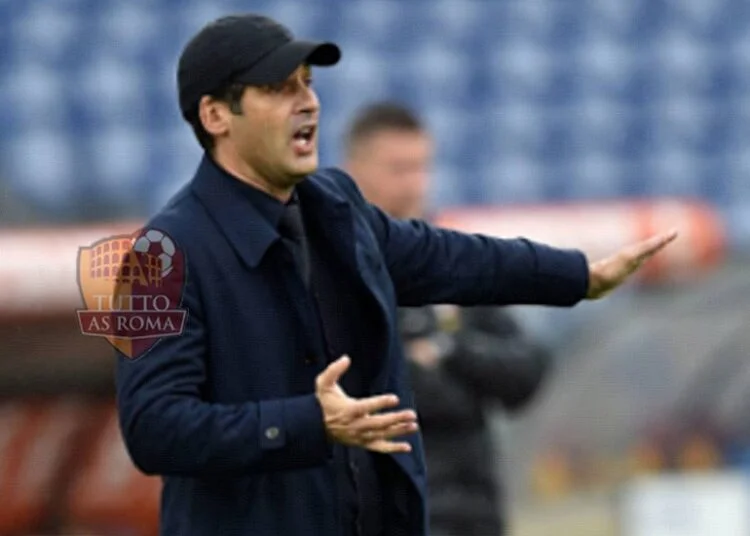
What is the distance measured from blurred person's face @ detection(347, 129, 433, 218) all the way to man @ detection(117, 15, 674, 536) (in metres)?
1.45

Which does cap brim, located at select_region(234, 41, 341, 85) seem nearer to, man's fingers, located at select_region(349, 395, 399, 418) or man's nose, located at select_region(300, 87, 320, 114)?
man's nose, located at select_region(300, 87, 320, 114)

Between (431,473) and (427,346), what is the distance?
31 centimetres

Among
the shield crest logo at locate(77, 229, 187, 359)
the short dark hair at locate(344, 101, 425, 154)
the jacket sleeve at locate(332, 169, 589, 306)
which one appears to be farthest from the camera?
the short dark hair at locate(344, 101, 425, 154)

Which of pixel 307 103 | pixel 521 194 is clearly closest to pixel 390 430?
pixel 307 103

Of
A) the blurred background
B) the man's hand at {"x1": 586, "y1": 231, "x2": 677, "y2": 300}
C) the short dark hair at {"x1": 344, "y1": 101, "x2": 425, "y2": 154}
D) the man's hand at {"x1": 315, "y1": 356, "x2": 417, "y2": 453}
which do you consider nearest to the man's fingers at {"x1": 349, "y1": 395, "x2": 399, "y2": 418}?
the man's hand at {"x1": 315, "y1": 356, "x2": 417, "y2": 453}

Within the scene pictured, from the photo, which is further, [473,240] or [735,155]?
[735,155]

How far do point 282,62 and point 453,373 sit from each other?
1.83 m

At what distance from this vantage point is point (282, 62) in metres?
2.88

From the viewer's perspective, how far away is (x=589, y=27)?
10250mm

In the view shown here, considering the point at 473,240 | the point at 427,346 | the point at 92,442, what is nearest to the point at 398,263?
the point at 473,240

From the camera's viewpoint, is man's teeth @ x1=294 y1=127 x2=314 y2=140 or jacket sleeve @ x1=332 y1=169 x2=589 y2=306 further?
jacket sleeve @ x1=332 y1=169 x2=589 y2=306

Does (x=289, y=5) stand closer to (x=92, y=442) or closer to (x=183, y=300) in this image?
(x=92, y=442)

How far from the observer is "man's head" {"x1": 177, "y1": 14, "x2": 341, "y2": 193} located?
2.90 meters

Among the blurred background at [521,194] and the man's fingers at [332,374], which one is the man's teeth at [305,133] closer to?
the man's fingers at [332,374]
